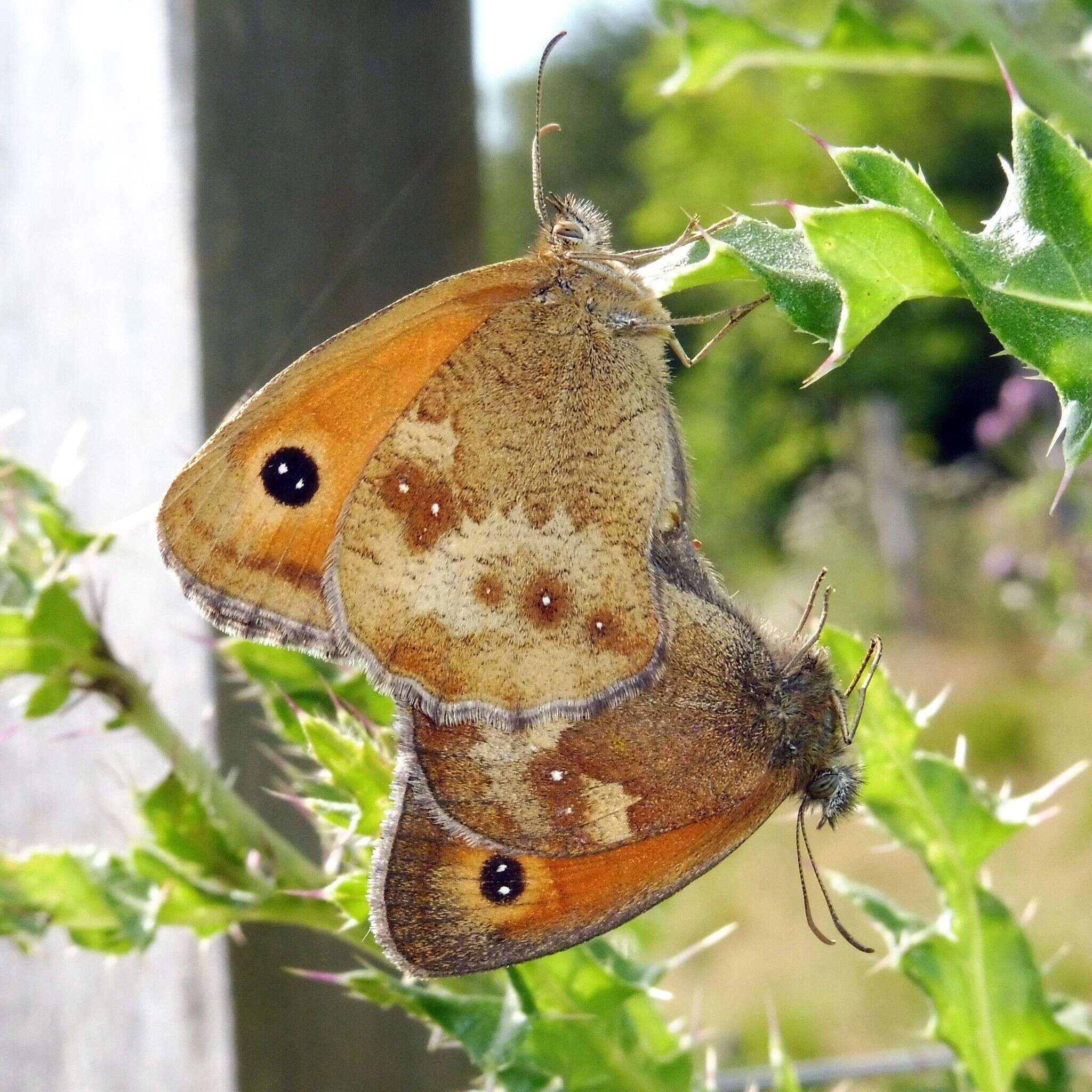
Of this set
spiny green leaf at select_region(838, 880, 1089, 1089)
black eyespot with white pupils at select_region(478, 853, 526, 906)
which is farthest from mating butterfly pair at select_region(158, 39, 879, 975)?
spiny green leaf at select_region(838, 880, 1089, 1089)

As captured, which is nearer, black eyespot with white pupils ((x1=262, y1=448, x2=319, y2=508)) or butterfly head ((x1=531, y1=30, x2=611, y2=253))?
black eyespot with white pupils ((x1=262, y1=448, x2=319, y2=508))

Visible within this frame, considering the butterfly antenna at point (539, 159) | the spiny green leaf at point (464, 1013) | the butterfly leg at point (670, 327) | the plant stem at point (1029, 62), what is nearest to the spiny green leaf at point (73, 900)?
the spiny green leaf at point (464, 1013)

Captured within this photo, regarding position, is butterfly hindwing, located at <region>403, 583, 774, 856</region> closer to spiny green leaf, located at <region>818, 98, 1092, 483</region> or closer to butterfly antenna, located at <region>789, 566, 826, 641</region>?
butterfly antenna, located at <region>789, 566, 826, 641</region>

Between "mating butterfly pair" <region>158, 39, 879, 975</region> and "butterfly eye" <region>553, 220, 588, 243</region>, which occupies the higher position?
"butterfly eye" <region>553, 220, 588, 243</region>

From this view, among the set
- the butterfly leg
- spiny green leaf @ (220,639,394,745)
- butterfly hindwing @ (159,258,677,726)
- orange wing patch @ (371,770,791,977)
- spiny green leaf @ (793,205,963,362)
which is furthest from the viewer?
the butterfly leg

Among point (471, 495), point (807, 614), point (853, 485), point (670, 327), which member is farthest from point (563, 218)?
point (853, 485)

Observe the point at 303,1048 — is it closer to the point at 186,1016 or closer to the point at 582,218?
the point at 186,1016

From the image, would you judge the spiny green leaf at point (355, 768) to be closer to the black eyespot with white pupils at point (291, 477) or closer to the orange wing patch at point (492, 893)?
the orange wing patch at point (492, 893)

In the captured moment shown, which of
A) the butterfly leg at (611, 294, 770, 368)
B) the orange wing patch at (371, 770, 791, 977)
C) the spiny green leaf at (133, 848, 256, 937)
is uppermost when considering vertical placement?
the butterfly leg at (611, 294, 770, 368)
